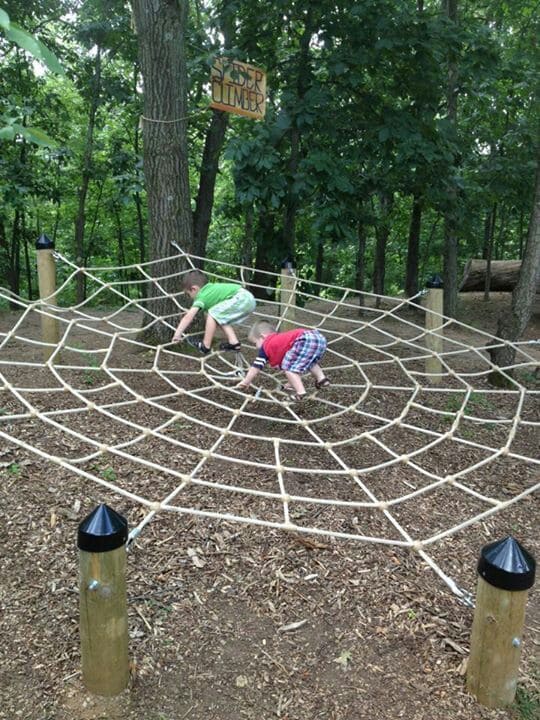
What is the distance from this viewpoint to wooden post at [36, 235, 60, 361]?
362cm

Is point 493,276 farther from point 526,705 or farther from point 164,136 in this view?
point 526,705

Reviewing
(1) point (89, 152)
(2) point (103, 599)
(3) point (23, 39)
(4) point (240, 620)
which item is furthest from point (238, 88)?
(1) point (89, 152)

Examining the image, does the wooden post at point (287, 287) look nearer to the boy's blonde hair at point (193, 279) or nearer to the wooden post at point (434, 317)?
the boy's blonde hair at point (193, 279)

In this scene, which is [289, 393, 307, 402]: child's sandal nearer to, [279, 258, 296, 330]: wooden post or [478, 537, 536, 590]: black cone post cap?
[279, 258, 296, 330]: wooden post

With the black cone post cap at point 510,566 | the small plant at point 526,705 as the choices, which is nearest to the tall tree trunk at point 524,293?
the small plant at point 526,705

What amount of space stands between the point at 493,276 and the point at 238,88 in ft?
20.0

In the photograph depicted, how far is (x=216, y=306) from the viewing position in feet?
11.5

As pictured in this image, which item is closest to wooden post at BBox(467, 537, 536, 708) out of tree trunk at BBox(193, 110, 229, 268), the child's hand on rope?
the child's hand on rope

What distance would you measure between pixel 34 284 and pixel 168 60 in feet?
28.8

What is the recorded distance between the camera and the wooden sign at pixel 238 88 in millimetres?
3736

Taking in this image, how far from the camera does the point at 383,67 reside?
14.1 ft

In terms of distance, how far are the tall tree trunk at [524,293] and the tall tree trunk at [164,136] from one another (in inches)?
94.5

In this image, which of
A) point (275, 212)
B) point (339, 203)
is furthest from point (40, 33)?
point (339, 203)

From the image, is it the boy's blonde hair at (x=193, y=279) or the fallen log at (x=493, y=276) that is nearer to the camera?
the boy's blonde hair at (x=193, y=279)
